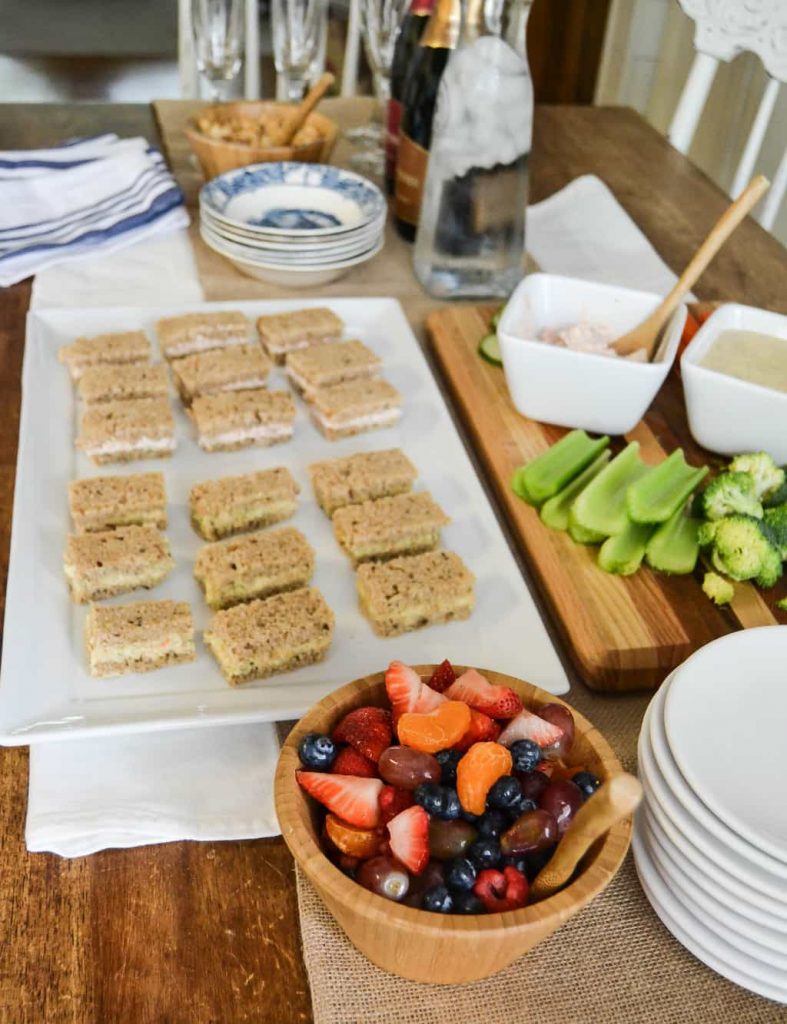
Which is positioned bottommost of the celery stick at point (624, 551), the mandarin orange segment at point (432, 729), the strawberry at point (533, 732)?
the celery stick at point (624, 551)

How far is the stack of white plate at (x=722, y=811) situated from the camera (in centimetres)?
90

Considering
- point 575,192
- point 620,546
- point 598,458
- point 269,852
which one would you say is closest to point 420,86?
point 575,192

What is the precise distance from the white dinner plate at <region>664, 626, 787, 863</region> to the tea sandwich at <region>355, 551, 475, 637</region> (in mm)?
378

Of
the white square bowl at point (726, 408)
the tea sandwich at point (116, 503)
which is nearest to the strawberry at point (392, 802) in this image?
the tea sandwich at point (116, 503)

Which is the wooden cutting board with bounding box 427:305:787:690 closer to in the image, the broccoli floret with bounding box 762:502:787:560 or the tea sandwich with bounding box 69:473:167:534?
the broccoli floret with bounding box 762:502:787:560

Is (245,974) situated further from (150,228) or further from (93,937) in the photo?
(150,228)

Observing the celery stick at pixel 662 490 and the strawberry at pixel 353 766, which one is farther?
the celery stick at pixel 662 490

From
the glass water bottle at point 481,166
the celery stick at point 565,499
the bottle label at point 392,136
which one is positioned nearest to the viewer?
the celery stick at point 565,499

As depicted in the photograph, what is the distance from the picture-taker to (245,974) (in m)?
1.00

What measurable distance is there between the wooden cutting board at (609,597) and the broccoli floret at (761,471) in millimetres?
162

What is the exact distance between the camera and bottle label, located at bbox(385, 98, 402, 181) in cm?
228

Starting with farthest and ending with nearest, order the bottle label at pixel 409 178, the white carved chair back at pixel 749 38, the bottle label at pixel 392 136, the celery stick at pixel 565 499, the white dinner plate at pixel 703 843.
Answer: the white carved chair back at pixel 749 38 → the bottle label at pixel 392 136 → the bottle label at pixel 409 178 → the celery stick at pixel 565 499 → the white dinner plate at pixel 703 843

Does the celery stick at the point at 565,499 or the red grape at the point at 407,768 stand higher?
the red grape at the point at 407,768

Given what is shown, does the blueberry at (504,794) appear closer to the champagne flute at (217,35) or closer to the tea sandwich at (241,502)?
the tea sandwich at (241,502)
